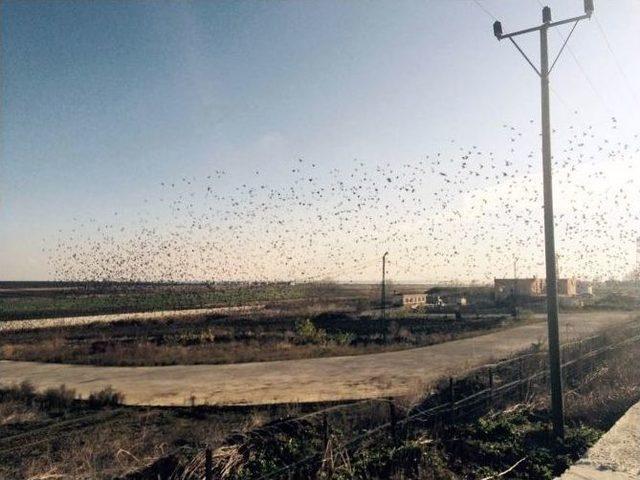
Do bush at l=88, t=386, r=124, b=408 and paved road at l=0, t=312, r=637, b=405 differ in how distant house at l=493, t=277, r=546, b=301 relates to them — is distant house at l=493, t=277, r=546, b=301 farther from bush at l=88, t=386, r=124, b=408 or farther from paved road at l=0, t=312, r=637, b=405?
bush at l=88, t=386, r=124, b=408

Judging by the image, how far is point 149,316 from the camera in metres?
51.7

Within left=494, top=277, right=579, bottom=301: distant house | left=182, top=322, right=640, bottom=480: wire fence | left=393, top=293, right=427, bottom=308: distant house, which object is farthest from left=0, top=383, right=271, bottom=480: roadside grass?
left=494, top=277, right=579, bottom=301: distant house

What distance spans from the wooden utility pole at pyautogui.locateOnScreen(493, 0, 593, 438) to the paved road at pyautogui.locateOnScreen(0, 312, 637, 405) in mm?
4919

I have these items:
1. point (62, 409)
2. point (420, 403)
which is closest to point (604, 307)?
point (420, 403)

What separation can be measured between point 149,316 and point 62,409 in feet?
124

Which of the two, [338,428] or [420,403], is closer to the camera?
[338,428]

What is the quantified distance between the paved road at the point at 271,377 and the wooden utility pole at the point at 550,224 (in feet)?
16.1

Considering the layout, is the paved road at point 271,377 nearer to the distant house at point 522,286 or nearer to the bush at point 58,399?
the bush at point 58,399

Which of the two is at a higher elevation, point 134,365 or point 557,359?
point 557,359

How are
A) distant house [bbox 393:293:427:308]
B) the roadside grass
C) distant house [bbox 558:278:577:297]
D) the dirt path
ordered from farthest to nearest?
1. distant house [bbox 558:278:577:297]
2. distant house [bbox 393:293:427:308]
3. the dirt path
4. the roadside grass

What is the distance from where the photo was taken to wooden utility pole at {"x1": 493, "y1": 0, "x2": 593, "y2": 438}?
11590mm

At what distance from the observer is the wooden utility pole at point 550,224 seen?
11.6 metres

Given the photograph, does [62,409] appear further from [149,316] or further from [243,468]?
[149,316]

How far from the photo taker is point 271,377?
→ 19.6m
